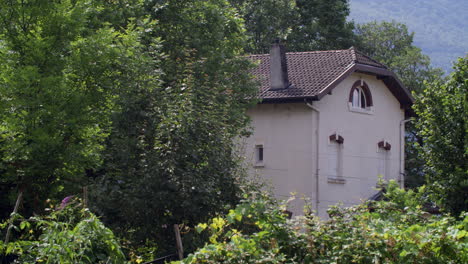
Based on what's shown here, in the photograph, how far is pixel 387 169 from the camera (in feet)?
102

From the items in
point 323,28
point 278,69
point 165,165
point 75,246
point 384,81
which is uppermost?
point 323,28

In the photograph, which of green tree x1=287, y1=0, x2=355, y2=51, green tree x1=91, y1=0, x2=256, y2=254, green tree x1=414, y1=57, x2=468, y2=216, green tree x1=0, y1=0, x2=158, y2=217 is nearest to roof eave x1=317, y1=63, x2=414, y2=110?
green tree x1=414, y1=57, x2=468, y2=216

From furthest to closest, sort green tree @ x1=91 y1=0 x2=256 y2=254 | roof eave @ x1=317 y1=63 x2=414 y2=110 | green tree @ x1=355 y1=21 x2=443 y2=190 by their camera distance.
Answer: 1. green tree @ x1=355 y1=21 x2=443 y2=190
2. roof eave @ x1=317 y1=63 x2=414 y2=110
3. green tree @ x1=91 y1=0 x2=256 y2=254

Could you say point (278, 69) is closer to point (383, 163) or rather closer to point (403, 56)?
point (383, 163)

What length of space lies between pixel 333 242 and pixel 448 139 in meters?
9.19

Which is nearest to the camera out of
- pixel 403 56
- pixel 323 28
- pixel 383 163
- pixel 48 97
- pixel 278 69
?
pixel 48 97

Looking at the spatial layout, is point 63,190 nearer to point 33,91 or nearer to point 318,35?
point 33,91

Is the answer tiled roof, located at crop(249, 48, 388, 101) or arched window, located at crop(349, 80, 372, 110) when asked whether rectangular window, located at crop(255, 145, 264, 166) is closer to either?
tiled roof, located at crop(249, 48, 388, 101)

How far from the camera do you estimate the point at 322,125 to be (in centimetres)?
2759

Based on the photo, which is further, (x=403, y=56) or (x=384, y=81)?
(x=403, y=56)

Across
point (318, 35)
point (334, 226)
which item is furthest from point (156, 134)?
point (318, 35)

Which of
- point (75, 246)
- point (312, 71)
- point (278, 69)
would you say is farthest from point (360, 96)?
point (75, 246)

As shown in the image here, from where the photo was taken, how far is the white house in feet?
89.8

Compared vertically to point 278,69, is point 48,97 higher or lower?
lower
